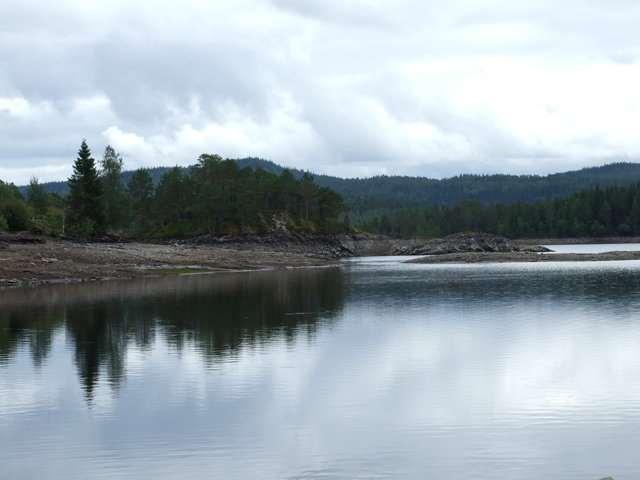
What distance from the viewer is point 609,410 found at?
23.8 m

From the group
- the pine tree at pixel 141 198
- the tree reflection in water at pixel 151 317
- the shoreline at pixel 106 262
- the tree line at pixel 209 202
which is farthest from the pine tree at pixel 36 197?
the tree reflection in water at pixel 151 317

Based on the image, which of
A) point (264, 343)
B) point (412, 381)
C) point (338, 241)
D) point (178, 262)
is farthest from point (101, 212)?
point (412, 381)

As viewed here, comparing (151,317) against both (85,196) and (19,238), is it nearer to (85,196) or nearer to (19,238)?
(19,238)

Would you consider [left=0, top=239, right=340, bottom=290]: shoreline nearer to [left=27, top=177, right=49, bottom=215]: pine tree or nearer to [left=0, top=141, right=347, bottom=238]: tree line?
[left=0, top=141, right=347, bottom=238]: tree line

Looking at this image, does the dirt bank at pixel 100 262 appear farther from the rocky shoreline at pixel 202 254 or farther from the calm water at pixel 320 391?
the calm water at pixel 320 391

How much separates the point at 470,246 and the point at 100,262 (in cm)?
9090

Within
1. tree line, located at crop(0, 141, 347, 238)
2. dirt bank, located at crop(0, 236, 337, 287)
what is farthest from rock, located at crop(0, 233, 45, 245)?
tree line, located at crop(0, 141, 347, 238)

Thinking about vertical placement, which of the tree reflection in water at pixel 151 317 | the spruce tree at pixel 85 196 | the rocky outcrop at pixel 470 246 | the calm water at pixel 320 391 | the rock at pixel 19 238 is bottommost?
the calm water at pixel 320 391

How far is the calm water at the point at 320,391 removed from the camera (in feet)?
63.2

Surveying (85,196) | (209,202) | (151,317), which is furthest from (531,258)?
(151,317)

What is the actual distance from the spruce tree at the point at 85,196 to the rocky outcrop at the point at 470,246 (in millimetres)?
70358

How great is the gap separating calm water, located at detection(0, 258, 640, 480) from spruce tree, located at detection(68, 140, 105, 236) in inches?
2934

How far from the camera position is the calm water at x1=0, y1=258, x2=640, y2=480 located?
63.2 feet

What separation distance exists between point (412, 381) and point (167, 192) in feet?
470
